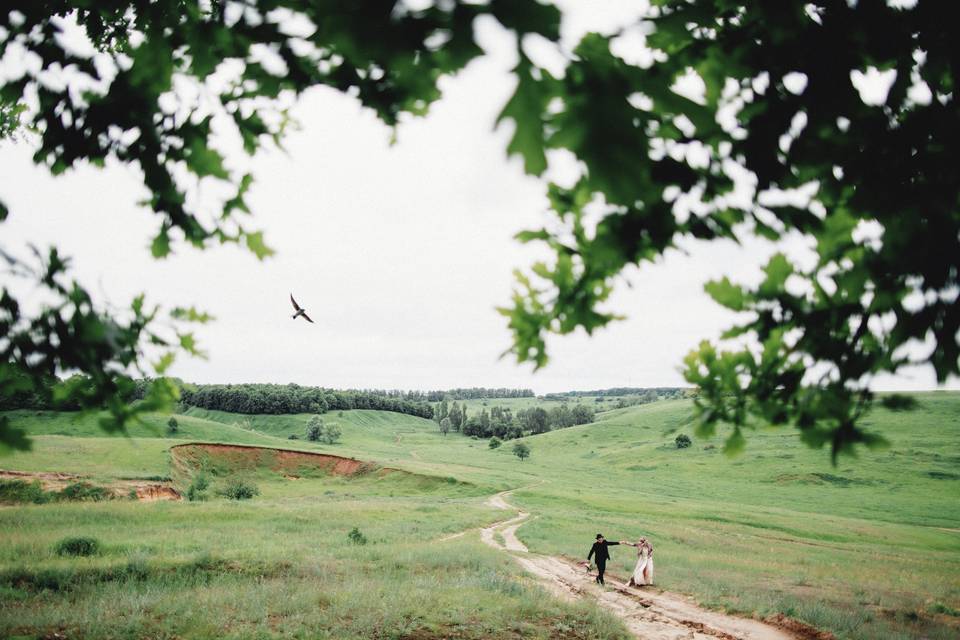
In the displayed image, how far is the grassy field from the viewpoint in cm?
1109

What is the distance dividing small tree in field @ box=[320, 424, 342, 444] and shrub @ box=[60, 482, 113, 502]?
2956 inches

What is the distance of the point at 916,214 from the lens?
7.91 ft

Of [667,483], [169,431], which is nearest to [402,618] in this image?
[667,483]

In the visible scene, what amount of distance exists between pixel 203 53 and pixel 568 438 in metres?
121

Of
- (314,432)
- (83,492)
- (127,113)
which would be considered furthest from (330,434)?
(127,113)

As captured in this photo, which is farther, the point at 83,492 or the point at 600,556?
the point at 83,492

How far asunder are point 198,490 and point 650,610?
133 feet

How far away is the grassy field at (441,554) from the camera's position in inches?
437

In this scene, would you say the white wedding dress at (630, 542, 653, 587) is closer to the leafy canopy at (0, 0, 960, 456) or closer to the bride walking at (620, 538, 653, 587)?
the bride walking at (620, 538, 653, 587)

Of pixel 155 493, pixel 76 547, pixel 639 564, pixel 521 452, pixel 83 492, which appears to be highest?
pixel 76 547

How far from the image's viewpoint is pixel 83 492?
113 ft

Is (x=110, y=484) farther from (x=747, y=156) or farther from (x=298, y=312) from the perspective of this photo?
(x=747, y=156)

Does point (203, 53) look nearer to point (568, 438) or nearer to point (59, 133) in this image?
point (59, 133)

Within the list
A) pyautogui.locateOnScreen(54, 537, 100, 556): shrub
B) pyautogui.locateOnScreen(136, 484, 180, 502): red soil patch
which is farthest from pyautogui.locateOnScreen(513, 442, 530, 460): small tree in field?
pyautogui.locateOnScreen(54, 537, 100, 556): shrub
